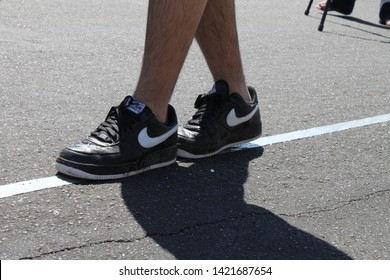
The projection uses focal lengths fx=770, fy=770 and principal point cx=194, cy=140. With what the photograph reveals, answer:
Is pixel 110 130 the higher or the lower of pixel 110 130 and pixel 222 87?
the lower

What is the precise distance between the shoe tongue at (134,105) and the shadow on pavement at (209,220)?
0.27m

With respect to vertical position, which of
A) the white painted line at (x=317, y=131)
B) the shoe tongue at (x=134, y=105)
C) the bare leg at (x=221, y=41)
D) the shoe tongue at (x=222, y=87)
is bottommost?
the white painted line at (x=317, y=131)

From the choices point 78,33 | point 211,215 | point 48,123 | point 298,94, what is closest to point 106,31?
point 78,33

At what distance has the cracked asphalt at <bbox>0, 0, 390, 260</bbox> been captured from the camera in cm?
262

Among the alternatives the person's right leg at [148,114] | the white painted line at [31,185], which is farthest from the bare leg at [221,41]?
the white painted line at [31,185]

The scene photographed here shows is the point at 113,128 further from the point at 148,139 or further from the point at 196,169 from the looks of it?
the point at 196,169

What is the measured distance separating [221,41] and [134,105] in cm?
57

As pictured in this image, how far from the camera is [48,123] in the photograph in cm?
361

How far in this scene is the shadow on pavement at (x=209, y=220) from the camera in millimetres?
2607

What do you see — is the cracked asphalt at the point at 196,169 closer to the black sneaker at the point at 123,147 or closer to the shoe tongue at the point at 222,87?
the black sneaker at the point at 123,147

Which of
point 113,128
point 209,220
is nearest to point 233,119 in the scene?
point 113,128

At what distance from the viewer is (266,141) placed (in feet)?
12.2

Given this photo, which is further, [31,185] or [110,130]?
[110,130]

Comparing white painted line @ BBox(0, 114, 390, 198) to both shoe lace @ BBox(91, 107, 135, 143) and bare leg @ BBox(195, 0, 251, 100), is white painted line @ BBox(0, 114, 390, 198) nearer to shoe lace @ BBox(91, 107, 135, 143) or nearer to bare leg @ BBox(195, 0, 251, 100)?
shoe lace @ BBox(91, 107, 135, 143)
